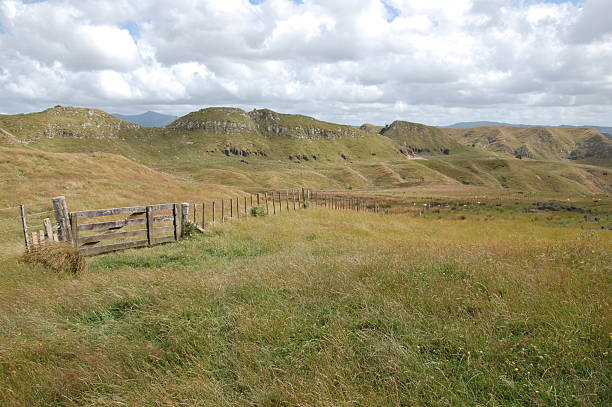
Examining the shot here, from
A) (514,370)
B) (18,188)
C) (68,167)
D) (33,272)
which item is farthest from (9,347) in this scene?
(68,167)

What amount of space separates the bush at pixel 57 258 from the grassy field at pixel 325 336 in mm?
1320

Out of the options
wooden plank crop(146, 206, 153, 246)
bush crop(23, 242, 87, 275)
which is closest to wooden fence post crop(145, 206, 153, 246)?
wooden plank crop(146, 206, 153, 246)

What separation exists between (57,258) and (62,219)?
10.5ft

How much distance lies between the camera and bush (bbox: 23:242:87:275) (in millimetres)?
9250

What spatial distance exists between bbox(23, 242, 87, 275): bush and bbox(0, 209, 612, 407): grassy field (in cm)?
132

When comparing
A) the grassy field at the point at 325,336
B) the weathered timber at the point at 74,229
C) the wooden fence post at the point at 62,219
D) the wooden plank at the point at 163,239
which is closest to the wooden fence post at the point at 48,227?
the wooden fence post at the point at 62,219

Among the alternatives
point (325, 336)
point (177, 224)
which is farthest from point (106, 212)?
point (325, 336)

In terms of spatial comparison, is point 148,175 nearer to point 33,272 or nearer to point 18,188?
point 18,188

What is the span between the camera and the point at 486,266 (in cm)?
705

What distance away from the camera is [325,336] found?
4.72m

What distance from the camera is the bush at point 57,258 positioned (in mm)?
9250

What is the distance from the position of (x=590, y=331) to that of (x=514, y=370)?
1271mm

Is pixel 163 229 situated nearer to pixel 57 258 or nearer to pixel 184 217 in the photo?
pixel 184 217

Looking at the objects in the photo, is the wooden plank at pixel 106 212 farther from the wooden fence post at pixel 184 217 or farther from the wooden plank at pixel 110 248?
the wooden fence post at pixel 184 217
